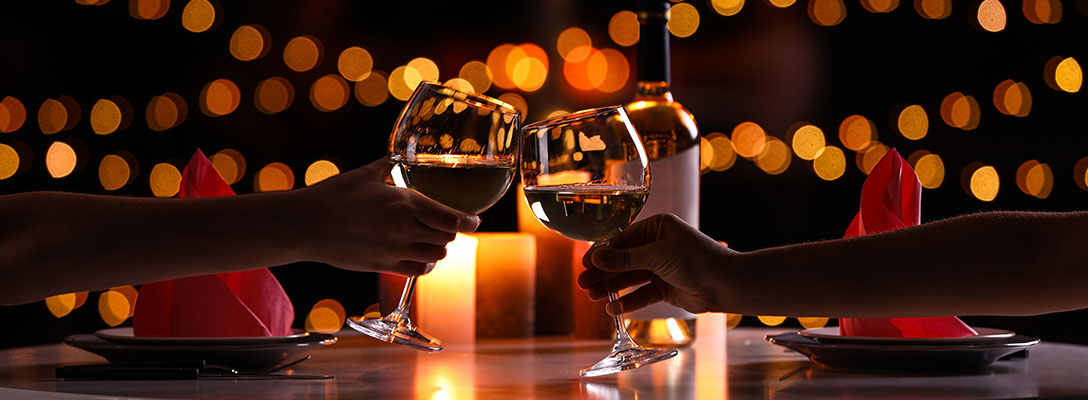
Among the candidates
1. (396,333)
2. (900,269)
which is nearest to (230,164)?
(396,333)

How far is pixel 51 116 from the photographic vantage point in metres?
2.15

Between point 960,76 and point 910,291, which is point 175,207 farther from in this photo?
point 960,76

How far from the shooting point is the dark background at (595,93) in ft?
7.23

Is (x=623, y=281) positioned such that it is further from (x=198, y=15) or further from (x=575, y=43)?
(x=575, y=43)

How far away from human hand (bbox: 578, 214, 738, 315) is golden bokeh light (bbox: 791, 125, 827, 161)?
188 centimetres

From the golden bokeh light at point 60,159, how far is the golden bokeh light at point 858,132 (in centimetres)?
193

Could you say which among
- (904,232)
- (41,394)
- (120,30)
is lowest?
(41,394)

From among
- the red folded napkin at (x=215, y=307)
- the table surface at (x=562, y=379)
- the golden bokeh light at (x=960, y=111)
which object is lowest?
the table surface at (x=562, y=379)

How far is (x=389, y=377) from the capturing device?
2.72 ft

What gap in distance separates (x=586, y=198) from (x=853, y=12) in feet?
6.64

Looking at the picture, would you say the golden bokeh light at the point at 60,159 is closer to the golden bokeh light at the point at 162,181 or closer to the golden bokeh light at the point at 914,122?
the golden bokeh light at the point at 162,181

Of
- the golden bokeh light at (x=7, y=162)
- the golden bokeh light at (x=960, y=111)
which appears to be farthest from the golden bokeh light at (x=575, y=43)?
the golden bokeh light at (x=7, y=162)

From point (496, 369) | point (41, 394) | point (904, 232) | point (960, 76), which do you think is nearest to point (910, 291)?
point (904, 232)

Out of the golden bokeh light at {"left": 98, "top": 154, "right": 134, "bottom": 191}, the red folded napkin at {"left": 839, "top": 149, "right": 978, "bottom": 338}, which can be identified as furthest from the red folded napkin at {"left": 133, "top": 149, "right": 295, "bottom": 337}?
the golden bokeh light at {"left": 98, "top": 154, "right": 134, "bottom": 191}
